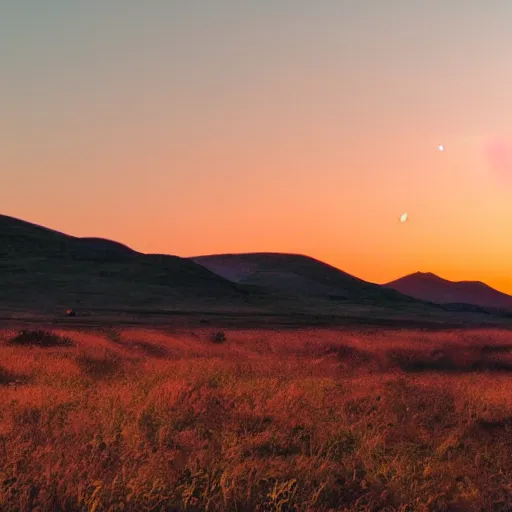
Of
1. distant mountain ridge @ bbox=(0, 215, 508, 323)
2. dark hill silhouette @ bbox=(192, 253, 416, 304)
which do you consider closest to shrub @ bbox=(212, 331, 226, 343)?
distant mountain ridge @ bbox=(0, 215, 508, 323)

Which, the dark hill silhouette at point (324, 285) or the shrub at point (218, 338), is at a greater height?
the dark hill silhouette at point (324, 285)

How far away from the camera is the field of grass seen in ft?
20.6

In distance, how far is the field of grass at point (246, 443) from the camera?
20.6 ft

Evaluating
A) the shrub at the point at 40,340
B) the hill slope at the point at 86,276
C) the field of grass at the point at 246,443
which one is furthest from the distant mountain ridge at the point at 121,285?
the field of grass at the point at 246,443

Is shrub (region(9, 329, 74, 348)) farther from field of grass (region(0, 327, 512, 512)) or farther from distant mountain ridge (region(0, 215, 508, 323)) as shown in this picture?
distant mountain ridge (region(0, 215, 508, 323))

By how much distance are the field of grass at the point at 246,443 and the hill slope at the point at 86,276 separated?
64.9 meters

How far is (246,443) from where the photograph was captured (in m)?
8.08

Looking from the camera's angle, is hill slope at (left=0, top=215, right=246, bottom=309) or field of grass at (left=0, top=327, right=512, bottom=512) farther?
hill slope at (left=0, top=215, right=246, bottom=309)

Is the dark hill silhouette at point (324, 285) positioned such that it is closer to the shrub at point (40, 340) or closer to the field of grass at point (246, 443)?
the shrub at point (40, 340)

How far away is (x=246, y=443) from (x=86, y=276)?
3933 inches

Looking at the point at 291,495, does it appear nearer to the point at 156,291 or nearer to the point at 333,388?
the point at 333,388

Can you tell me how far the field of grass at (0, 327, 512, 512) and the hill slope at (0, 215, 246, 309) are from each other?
213ft

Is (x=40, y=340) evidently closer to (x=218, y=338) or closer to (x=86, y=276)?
(x=218, y=338)

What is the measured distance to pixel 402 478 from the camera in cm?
704
